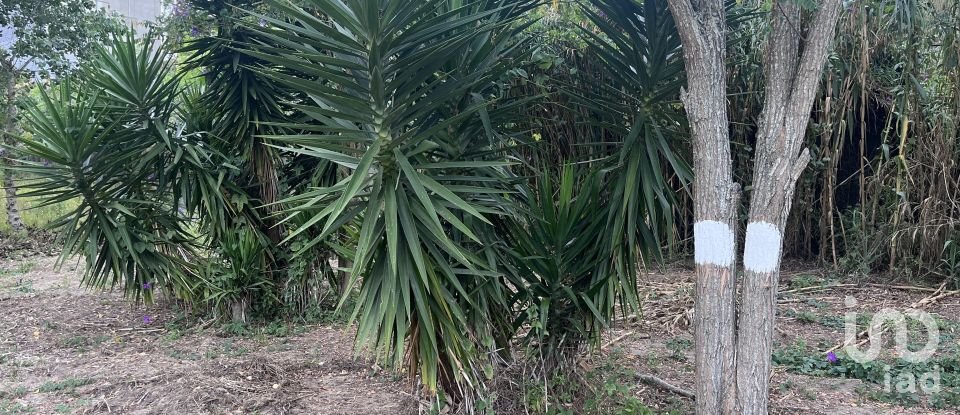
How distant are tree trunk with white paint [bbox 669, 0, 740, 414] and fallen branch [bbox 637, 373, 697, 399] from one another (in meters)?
0.81

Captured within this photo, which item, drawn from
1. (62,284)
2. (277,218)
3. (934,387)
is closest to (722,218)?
(934,387)

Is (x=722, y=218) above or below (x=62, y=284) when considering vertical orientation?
above

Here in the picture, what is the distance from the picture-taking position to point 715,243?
258 cm

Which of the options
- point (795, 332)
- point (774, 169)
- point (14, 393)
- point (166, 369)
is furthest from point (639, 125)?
point (14, 393)

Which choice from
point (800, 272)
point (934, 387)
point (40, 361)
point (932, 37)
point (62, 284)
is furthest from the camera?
point (62, 284)

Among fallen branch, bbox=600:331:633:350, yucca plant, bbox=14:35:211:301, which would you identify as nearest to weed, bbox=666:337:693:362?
fallen branch, bbox=600:331:633:350

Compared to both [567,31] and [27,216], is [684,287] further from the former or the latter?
[27,216]

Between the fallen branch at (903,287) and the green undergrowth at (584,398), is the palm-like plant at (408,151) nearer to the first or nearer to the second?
the green undergrowth at (584,398)

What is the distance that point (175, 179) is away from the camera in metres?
4.78

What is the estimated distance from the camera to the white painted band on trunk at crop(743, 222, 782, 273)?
2.51m

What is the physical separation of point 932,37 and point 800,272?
2.16 metres

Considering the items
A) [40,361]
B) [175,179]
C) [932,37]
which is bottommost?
[40,361]

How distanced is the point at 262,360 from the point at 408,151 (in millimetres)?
2051

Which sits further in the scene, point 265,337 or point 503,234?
point 265,337
